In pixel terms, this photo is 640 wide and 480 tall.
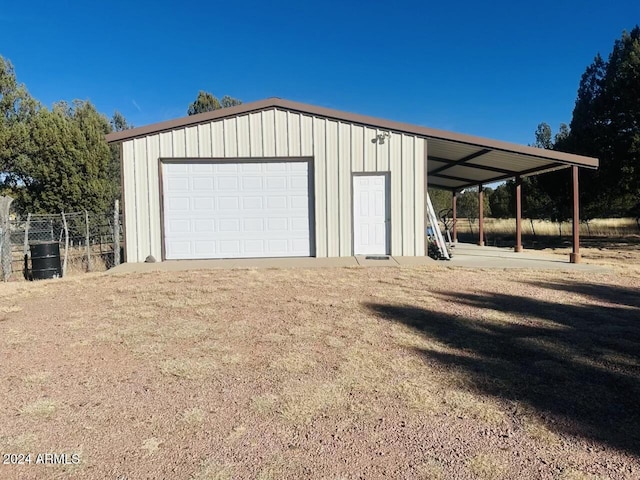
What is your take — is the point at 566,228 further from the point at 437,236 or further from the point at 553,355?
the point at 553,355

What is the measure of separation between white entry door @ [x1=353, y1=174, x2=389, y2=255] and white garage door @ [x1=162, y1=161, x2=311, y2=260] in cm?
123

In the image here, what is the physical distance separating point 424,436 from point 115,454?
181cm

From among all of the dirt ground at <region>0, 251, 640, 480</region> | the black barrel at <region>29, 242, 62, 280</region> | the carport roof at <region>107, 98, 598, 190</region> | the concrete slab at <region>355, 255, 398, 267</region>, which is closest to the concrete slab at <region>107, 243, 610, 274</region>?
the concrete slab at <region>355, 255, 398, 267</region>

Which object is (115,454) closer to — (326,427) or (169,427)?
(169,427)

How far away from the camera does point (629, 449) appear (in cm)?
254

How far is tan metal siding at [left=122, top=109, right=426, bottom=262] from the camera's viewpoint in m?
10.8

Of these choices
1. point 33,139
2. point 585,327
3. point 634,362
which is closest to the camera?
point 634,362

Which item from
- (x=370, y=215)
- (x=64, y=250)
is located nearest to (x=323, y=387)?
(x=370, y=215)

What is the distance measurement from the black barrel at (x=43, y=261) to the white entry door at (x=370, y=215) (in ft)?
21.9

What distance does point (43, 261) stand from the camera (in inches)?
364

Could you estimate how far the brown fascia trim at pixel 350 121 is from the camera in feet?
35.1

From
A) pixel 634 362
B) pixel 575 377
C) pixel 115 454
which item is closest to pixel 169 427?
pixel 115 454

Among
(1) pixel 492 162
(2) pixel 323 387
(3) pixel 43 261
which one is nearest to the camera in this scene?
(2) pixel 323 387

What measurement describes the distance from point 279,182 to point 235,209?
4.18ft
